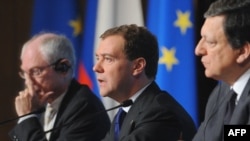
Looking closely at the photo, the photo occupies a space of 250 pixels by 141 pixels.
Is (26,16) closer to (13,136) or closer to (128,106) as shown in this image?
(13,136)

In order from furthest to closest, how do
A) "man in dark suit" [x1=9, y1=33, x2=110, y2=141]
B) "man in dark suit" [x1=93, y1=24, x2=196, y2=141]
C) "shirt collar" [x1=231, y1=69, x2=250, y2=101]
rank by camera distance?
"man in dark suit" [x1=9, y1=33, x2=110, y2=141] → "man in dark suit" [x1=93, y1=24, x2=196, y2=141] → "shirt collar" [x1=231, y1=69, x2=250, y2=101]

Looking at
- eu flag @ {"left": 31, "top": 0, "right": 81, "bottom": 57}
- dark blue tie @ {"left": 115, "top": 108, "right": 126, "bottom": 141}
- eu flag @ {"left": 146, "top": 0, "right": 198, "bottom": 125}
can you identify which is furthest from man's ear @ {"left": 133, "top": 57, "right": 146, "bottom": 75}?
eu flag @ {"left": 31, "top": 0, "right": 81, "bottom": 57}

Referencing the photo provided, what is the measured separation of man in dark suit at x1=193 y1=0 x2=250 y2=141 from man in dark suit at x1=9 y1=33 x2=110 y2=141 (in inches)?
39.6

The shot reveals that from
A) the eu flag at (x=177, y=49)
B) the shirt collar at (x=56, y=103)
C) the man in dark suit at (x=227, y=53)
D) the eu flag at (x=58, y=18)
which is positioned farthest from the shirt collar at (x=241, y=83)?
the eu flag at (x=58, y=18)

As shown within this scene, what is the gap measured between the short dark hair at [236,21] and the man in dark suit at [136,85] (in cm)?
59

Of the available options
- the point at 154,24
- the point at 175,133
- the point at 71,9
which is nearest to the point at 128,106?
the point at 175,133

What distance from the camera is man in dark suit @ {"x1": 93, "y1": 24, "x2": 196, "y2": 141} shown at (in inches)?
118

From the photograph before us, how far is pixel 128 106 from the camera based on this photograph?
10.2ft

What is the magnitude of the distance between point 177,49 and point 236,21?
5.71ft

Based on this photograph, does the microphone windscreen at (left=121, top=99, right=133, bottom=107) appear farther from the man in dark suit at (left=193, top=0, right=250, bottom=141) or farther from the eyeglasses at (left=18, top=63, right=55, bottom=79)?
A: the eyeglasses at (left=18, top=63, right=55, bottom=79)

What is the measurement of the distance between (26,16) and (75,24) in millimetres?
359

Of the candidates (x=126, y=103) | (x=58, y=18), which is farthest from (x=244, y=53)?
(x=58, y=18)

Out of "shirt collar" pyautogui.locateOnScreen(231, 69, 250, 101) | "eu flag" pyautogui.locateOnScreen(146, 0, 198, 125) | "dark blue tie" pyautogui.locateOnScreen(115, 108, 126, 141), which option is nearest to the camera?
"shirt collar" pyautogui.locateOnScreen(231, 69, 250, 101)

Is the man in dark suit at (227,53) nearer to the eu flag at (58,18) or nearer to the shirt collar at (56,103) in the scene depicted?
the shirt collar at (56,103)
